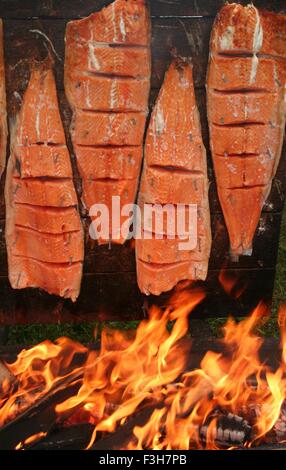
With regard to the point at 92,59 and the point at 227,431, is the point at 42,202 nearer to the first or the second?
the point at 92,59

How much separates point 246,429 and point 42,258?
1.65m

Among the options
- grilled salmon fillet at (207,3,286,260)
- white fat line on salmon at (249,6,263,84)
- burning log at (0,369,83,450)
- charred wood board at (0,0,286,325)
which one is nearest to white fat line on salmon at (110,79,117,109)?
charred wood board at (0,0,286,325)

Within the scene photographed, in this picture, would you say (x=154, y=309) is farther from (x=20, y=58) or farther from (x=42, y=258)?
(x=20, y=58)

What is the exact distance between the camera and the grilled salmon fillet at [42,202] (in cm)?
341

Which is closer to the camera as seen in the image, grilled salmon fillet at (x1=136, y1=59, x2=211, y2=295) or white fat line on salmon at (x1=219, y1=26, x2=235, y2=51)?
white fat line on salmon at (x1=219, y1=26, x2=235, y2=51)

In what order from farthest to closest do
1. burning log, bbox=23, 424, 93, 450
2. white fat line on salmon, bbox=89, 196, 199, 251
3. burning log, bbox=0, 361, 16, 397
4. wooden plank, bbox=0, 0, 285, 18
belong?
white fat line on salmon, bbox=89, 196, 199, 251, burning log, bbox=0, 361, 16, 397, wooden plank, bbox=0, 0, 285, 18, burning log, bbox=23, 424, 93, 450

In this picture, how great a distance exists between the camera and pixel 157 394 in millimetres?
3355

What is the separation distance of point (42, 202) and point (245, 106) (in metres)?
1.37

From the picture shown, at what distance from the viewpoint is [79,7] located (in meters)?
3.20

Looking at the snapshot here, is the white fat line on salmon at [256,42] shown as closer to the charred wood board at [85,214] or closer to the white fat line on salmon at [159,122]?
the charred wood board at [85,214]

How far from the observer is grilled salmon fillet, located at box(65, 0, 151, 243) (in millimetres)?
3232

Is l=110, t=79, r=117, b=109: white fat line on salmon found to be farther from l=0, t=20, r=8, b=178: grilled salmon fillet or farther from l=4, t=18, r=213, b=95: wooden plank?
l=0, t=20, r=8, b=178: grilled salmon fillet

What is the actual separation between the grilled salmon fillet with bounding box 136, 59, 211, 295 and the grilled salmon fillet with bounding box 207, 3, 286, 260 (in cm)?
12

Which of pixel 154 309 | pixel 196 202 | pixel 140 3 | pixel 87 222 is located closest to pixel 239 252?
pixel 196 202
